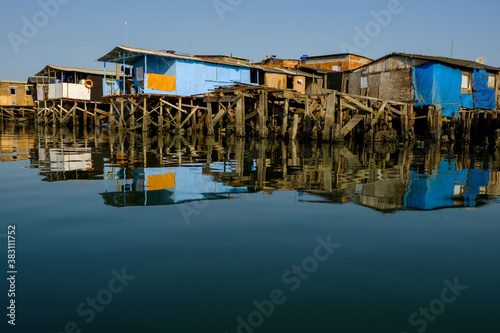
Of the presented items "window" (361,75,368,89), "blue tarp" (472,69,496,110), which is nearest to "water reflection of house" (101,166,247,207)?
"window" (361,75,368,89)

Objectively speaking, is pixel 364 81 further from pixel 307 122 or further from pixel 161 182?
pixel 161 182

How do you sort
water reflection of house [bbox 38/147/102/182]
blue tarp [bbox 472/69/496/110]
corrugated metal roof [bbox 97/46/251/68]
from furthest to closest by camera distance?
blue tarp [bbox 472/69/496/110] < corrugated metal roof [bbox 97/46/251/68] < water reflection of house [bbox 38/147/102/182]

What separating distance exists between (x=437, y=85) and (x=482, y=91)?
526cm

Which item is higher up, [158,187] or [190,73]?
[190,73]

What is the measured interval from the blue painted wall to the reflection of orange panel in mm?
20024

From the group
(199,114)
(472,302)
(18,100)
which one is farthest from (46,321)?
(18,100)

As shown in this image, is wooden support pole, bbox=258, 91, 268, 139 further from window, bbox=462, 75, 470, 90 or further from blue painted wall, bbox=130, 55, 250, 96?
window, bbox=462, 75, 470, 90

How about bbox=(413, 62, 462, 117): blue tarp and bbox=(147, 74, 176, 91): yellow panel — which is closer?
bbox=(413, 62, 462, 117): blue tarp

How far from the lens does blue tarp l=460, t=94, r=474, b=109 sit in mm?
28406

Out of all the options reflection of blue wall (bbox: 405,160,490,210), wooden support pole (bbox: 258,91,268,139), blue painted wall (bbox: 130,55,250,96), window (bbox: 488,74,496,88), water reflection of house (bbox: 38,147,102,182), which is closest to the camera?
reflection of blue wall (bbox: 405,160,490,210)

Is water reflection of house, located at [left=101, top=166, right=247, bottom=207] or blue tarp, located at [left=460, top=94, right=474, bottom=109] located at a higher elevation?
blue tarp, located at [left=460, top=94, right=474, bottom=109]

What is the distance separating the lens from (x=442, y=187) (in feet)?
24.4

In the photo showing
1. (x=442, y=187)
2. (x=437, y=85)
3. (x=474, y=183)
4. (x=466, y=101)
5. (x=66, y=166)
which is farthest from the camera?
(x=466, y=101)

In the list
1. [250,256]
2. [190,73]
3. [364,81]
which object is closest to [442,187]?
[250,256]
